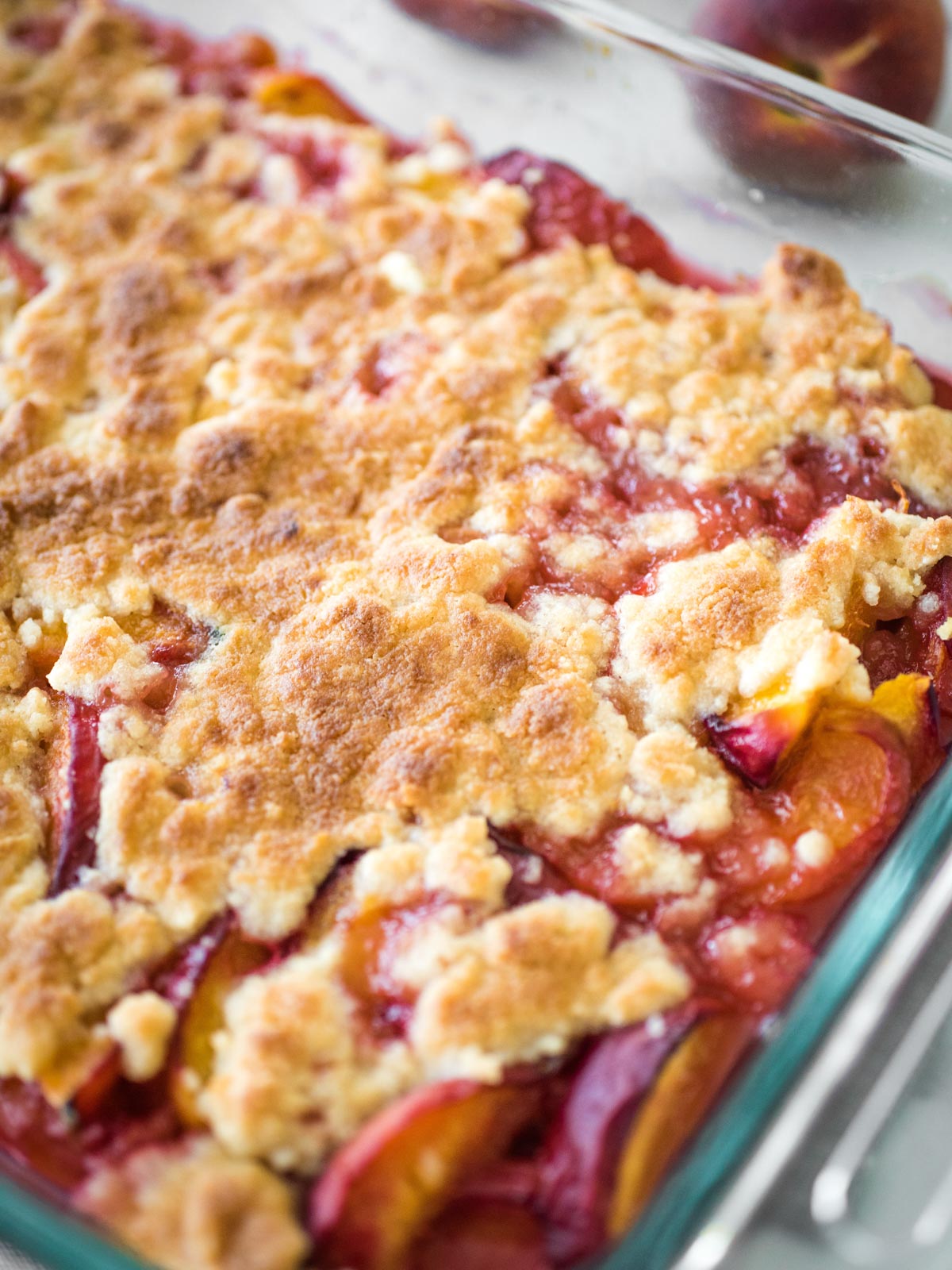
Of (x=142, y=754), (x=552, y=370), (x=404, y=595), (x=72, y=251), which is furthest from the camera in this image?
(x=72, y=251)

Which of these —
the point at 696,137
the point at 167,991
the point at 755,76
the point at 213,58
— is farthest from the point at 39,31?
the point at 167,991

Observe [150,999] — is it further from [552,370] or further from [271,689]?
[552,370]

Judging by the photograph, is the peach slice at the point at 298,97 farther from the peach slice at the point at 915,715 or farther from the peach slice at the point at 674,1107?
the peach slice at the point at 674,1107

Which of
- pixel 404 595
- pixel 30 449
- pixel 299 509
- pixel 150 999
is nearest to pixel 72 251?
pixel 30 449

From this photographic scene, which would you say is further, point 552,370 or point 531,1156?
point 552,370

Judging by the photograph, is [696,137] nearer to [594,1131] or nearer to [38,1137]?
[594,1131]

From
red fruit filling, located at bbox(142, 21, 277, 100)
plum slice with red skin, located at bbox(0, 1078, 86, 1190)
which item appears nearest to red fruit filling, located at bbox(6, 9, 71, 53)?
red fruit filling, located at bbox(142, 21, 277, 100)

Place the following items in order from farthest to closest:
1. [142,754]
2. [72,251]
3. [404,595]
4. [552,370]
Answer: [72,251], [552,370], [404,595], [142,754]
